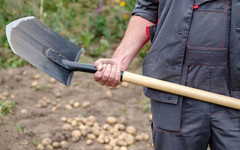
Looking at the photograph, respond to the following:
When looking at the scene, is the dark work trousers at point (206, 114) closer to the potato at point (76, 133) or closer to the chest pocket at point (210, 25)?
the chest pocket at point (210, 25)

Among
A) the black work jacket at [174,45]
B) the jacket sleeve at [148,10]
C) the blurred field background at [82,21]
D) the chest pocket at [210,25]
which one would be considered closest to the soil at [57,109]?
the blurred field background at [82,21]

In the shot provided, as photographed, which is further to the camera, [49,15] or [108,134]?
[49,15]

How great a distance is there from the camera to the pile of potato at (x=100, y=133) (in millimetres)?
2936

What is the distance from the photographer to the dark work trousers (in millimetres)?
1581

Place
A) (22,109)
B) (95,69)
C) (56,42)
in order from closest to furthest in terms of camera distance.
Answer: (95,69), (56,42), (22,109)

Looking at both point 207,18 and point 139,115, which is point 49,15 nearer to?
point 139,115

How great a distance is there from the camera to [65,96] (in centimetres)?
369

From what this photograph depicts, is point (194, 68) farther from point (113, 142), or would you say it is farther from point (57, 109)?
point (57, 109)

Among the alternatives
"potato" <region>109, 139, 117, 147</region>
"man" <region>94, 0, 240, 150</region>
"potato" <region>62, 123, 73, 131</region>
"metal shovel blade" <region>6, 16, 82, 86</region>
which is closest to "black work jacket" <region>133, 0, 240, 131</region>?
"man" <region>94, 0, 240, 150</region>

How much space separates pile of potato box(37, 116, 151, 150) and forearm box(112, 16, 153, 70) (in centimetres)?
128

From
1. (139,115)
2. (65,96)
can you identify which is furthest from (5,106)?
(139,115)

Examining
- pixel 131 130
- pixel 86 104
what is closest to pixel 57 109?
pixel 86 104

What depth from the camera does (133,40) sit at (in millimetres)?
1865

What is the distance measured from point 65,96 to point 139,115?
2.98ft
